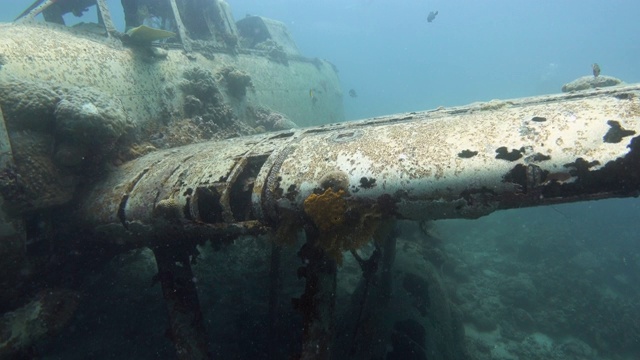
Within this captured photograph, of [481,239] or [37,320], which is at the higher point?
[481,239]

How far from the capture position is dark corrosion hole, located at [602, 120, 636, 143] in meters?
2.10

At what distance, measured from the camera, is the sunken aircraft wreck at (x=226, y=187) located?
2350 millimetres

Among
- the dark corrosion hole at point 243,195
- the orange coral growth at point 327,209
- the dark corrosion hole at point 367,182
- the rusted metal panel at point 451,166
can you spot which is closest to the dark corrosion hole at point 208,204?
the rusted metal panel at point 451,166

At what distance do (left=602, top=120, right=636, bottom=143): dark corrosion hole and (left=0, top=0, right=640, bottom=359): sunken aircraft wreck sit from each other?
0.01 m

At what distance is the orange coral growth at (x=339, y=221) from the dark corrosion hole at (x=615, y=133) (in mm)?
1548

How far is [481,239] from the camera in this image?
15.8 m

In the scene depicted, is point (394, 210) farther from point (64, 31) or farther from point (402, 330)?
point (64, 31)

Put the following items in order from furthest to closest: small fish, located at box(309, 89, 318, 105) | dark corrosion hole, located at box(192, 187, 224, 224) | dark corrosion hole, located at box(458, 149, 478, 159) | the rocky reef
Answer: small fish, located at box(309, 89, 318, 105)
the rocky reef
dark corrosion hole, located at box(192, 187, 224, 224)
dark corrosion hole, located at box(458, 149, 478, 159)

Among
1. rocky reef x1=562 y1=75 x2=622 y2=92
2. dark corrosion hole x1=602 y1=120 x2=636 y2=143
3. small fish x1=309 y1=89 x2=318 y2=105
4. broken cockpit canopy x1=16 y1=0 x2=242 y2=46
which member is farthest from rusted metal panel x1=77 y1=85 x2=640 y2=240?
small fish x1=309 y1=89 x2=318 y2=105

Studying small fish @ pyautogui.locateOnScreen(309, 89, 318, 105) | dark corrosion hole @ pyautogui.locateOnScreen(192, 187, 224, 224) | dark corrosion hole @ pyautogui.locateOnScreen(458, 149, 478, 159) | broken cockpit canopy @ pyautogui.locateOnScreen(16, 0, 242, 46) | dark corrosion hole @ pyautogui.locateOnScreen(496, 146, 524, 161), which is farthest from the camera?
small fish @ pyautogui.locateOnScreen(309, 89, 318, 105)

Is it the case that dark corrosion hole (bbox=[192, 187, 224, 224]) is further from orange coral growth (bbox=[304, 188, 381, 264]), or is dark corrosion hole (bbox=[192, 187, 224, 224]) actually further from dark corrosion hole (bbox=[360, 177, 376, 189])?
dark corrosion hole (bbox=[360, 177, 376, 189])

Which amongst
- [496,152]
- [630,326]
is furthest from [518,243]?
[496,152]

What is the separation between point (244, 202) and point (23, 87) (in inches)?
121

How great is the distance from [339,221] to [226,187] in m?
1.19
